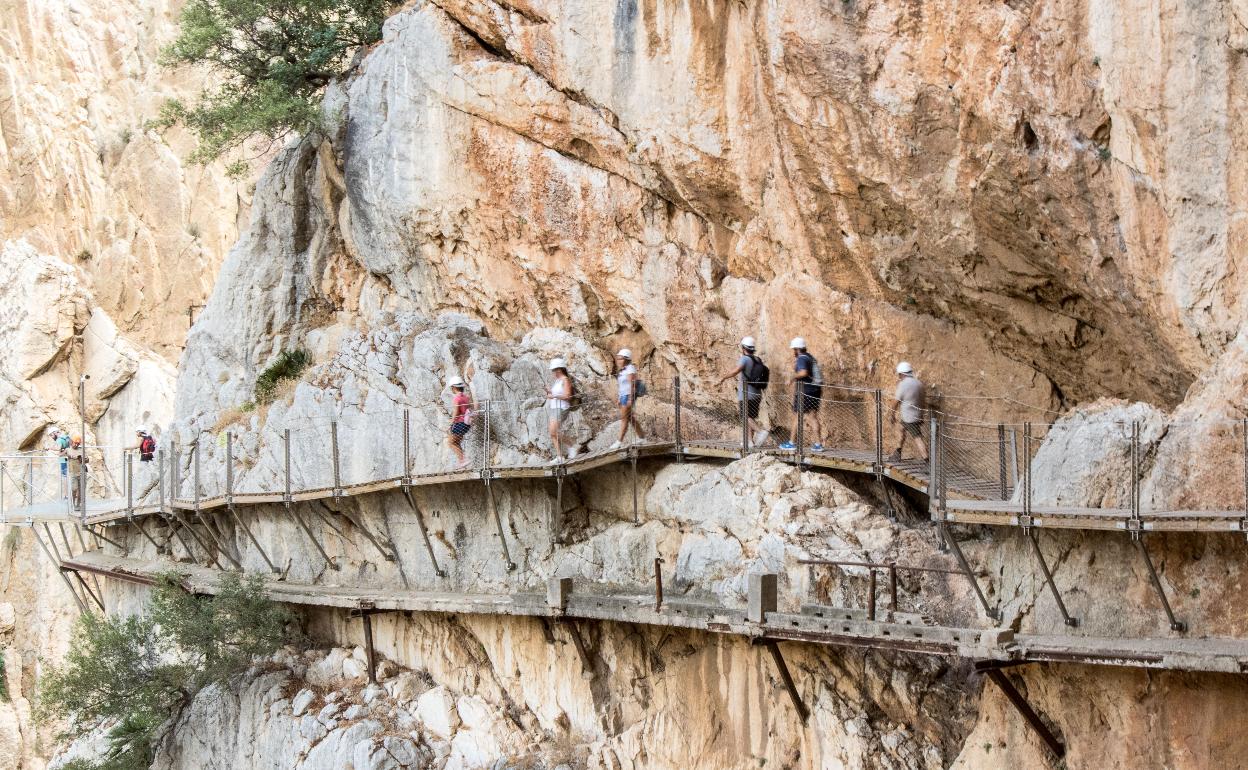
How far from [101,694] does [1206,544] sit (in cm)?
2101

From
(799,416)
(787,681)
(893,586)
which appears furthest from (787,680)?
(799,416)

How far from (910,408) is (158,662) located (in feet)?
53.9

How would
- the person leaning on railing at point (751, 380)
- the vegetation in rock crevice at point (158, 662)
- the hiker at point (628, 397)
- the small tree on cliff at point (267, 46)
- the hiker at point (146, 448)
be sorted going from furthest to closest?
the hiker at point (146, 448), the small tree on cliff at point (267, 46), the vegetation in rock crevice at point (158, 662), the hiker at point (628, 397), the person leaning on railing at point (751, 380)

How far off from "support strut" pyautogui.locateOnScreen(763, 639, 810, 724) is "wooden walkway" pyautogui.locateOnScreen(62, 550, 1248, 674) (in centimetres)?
25

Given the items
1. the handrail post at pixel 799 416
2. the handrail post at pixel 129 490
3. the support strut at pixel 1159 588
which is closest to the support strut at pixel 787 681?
the handrail post at pixel 799 416

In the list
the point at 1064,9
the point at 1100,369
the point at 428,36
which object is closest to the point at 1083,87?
the point at 1064,9

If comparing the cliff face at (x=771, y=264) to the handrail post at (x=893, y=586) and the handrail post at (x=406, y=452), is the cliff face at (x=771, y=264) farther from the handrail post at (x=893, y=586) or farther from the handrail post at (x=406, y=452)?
the handrail post at (x=893, y=586)

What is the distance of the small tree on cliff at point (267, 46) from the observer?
3159 cm

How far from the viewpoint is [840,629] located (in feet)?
53.8

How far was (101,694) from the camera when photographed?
2711 cm

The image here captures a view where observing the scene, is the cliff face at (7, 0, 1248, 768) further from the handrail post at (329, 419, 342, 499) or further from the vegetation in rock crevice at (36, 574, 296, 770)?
the vegetation in rock crevice at (36, 574, 296, 770)

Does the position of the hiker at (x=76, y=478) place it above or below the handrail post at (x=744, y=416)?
below

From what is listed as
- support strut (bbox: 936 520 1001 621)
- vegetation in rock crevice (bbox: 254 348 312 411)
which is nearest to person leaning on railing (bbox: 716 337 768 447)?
support strut (bbox: 936 520 1001 621)

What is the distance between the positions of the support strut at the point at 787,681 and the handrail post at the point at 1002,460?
3382mm
